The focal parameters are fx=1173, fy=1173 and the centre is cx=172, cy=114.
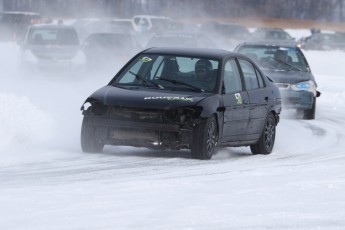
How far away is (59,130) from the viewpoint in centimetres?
1529

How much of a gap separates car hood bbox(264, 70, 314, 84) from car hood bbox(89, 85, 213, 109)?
8838 millimetres

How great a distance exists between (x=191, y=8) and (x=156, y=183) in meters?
80.6

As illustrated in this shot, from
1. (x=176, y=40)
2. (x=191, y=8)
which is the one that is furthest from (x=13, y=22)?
(x=191, y=8)

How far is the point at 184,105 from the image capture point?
12.5m

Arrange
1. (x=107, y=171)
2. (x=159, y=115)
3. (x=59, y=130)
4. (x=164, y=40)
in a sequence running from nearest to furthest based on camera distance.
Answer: (x=107, y=171)
(x=159, y=115)
(x=59, y=130)
(x=164, y=40)

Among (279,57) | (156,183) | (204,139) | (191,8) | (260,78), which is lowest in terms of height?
(191,8)

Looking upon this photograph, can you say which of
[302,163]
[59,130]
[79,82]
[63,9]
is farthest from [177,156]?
[63,9]

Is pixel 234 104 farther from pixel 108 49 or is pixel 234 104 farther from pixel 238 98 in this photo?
pixel 108 49

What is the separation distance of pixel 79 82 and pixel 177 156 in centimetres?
1716

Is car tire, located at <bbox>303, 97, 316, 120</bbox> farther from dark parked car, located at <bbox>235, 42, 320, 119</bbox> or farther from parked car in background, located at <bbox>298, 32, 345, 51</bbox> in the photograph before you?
parked car in background, located at <bbox>298, 32, 345, 51</bbox>

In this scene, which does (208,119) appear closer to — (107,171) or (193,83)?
(193,83)

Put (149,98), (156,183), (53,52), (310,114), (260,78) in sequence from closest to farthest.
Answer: (156,183) < (149,98) < (260,78) < (310,114) < (53,52)

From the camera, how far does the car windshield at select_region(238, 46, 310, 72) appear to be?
22.3m

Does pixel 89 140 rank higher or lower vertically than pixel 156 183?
lower
